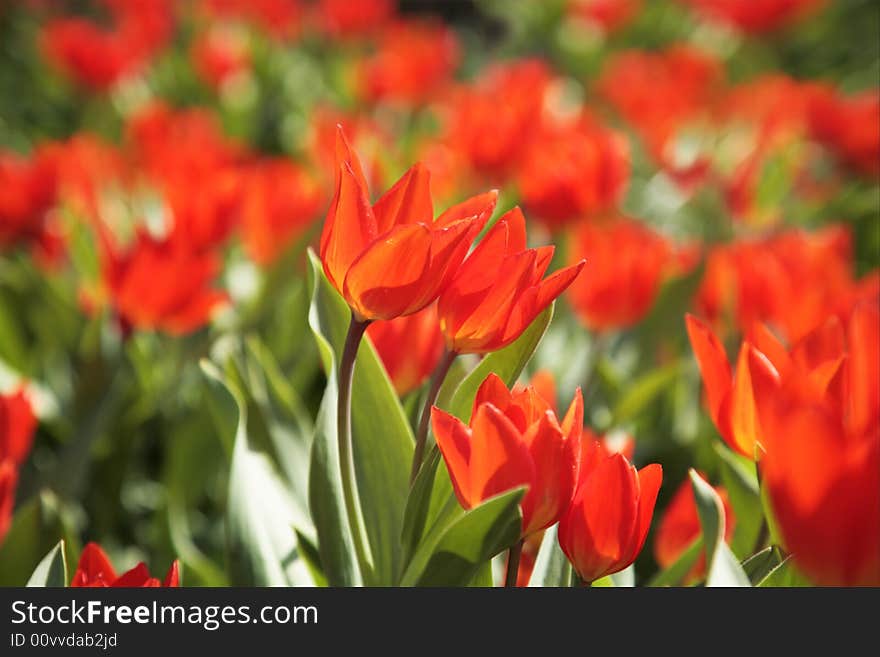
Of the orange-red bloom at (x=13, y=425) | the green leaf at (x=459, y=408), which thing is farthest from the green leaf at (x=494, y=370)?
the orange-red bloom at (x=13, y=425)

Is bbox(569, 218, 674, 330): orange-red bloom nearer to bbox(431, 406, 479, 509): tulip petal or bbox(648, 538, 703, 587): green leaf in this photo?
bbox(648, 538, 703, 587): green leaf

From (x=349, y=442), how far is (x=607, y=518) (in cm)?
16

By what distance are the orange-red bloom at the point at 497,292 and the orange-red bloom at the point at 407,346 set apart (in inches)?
8.1

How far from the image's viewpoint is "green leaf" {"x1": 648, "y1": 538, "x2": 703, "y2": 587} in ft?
2.48

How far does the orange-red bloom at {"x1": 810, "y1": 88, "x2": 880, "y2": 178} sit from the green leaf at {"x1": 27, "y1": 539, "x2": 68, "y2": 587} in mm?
1878

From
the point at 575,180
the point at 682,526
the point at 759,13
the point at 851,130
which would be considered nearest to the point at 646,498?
the point at 682,526

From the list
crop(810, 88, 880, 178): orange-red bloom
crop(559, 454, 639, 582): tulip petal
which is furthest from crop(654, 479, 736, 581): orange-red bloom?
crop(810, 88, 880, 178): orange-red bloom

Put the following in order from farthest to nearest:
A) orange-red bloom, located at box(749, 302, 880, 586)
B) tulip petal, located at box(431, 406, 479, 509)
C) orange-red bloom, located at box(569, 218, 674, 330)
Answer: orange-red bloom, located at box(569, 218, 674, 330)
tulip petal, located at box(431, 406, 479, 509)
orange-red bloom, located at box(749, 302, 880, 586)

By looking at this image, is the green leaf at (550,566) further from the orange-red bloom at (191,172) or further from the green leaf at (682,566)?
the orange-red bloom at (191,172)

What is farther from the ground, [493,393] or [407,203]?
[407,203]

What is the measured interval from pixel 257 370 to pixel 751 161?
3.74 feet

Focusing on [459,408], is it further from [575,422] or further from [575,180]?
[575,180]

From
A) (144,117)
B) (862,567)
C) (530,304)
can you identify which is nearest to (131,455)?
(530,304)

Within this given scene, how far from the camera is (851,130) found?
2.16 metres
